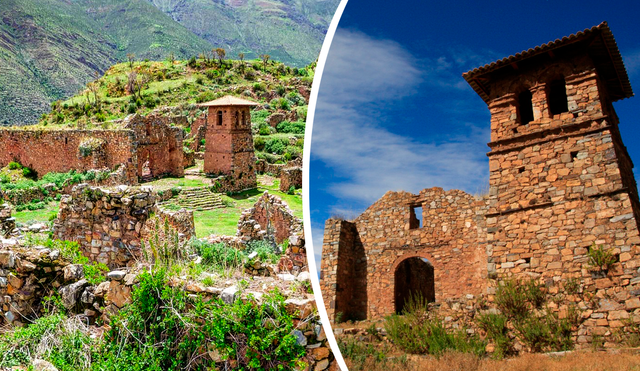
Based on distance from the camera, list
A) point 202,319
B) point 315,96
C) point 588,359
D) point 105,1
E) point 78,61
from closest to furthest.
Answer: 1. point 588,359
2. point 315,96
3. point 202,319
4. point 78,61
5. point 105,1

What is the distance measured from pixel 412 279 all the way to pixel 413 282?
0.04 meters

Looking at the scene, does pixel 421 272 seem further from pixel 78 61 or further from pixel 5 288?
pixel 78 61

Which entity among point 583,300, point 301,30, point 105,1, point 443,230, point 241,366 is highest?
point 105,1

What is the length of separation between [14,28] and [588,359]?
3211cm

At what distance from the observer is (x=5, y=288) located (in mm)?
4723

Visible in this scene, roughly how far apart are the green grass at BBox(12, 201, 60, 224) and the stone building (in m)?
4.50

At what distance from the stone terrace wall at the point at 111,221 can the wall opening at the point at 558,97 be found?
18.1 ft

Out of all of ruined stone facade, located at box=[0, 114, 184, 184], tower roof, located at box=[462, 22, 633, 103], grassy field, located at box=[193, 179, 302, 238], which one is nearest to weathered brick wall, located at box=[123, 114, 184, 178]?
ruined stone facade, located at box=[0, 114, 184, 184]

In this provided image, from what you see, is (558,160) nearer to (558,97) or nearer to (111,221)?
(558,97)

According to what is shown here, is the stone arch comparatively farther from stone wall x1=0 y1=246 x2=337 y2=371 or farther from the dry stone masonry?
the dry stone masonry

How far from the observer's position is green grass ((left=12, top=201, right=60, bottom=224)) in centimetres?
1211

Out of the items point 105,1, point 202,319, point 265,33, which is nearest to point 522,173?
point 202,319

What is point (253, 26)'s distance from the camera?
185 ft

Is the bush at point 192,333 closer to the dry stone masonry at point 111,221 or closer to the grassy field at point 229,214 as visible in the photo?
the dry stone masonry at point 111,221
